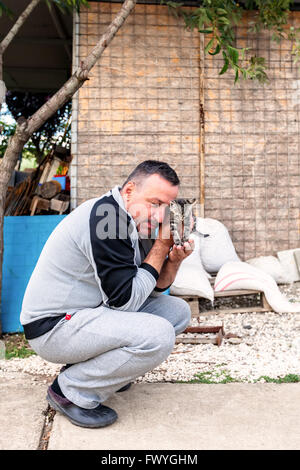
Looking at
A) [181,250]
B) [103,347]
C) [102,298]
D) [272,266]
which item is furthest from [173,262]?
[272,266]

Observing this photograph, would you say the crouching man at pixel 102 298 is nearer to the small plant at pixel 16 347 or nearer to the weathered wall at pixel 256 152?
the small plant at pixel 16 347

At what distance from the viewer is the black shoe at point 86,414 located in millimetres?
2021

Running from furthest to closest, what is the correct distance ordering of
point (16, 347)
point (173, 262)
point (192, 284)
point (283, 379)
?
point (192, 284), point (16, 347), point (283, 379), point (173, 262)

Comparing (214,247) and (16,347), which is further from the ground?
(214,247)

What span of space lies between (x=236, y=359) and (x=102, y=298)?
1.25 meters

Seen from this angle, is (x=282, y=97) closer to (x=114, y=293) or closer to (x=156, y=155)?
(x=156, y=155)

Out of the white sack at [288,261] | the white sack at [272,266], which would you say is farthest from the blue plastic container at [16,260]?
the white sack at [288,261]

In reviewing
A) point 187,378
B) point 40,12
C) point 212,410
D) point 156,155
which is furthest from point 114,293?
point 40,12

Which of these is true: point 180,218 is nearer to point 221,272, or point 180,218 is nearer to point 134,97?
point 221,272

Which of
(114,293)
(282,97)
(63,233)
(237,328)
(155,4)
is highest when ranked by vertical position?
(155,4)

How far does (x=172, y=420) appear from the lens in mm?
2109

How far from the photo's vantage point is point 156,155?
16.2 ft

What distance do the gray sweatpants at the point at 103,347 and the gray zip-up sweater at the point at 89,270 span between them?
0.17 ft

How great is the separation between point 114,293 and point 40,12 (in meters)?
5.05
